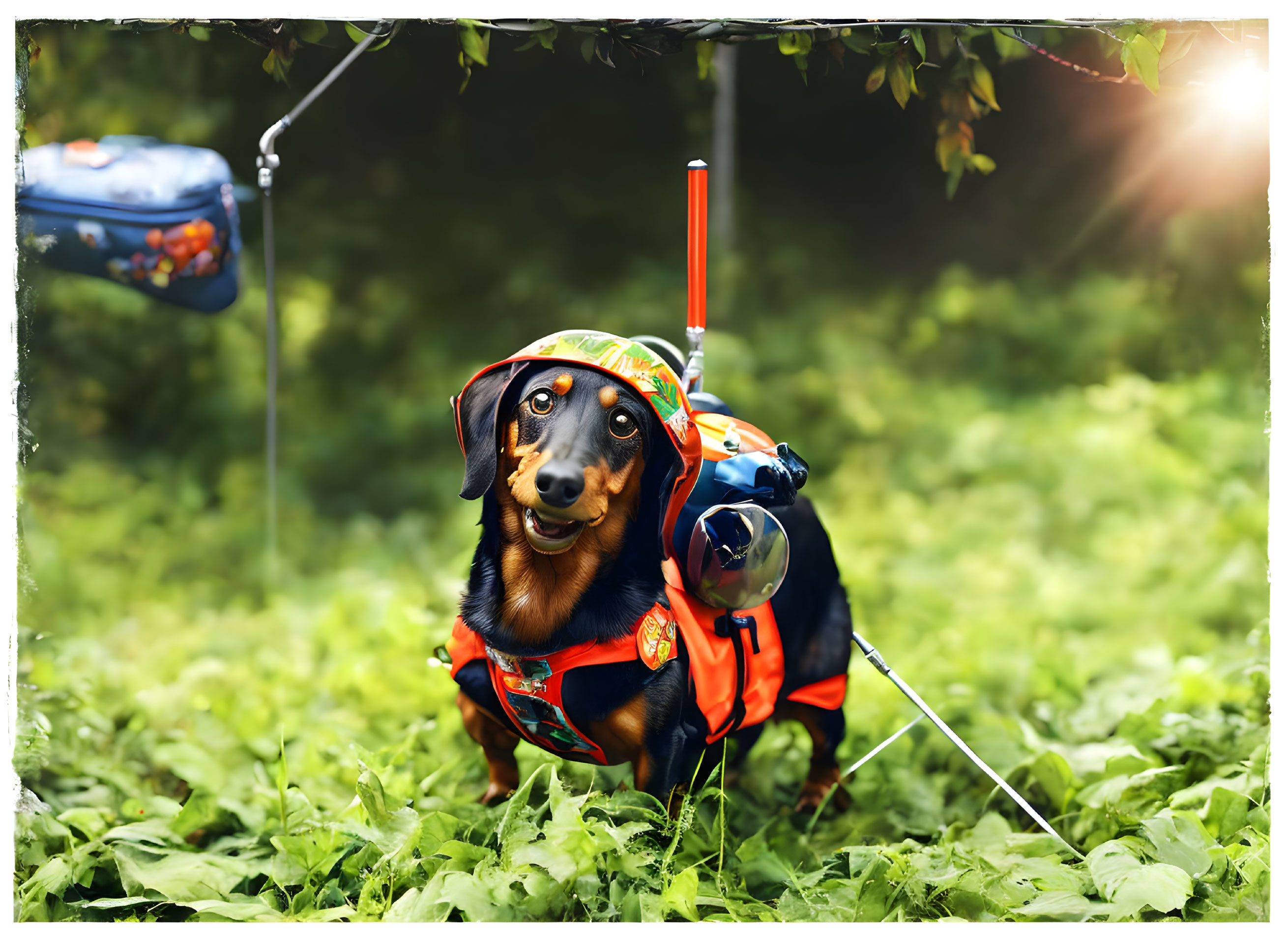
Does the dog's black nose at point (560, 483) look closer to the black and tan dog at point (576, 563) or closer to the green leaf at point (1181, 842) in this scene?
the black and tan dog at point (576, 563)

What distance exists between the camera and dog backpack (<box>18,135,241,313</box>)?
2.42m

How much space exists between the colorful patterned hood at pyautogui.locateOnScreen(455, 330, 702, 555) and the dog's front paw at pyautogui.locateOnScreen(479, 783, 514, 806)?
81cm

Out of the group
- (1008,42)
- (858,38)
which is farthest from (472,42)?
(1008,42)

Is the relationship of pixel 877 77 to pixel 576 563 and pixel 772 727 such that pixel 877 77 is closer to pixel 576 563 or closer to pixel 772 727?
pixel 576 563

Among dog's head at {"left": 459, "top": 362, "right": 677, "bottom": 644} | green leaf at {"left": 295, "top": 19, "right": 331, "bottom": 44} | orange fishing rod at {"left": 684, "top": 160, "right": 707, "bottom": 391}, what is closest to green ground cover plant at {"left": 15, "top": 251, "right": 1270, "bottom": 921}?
dog's head at {"left": 459, "top": 362, "right": 677, "bottom": 644}

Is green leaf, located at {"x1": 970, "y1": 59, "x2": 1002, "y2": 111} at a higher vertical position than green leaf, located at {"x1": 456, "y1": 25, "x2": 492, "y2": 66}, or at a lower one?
lower

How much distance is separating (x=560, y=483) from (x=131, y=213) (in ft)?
4.58

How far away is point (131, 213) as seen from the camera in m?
2.47

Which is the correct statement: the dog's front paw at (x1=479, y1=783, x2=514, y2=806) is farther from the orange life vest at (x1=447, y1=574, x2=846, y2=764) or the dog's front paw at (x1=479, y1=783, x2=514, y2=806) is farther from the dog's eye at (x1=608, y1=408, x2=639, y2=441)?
the dog's eye at (x1=608, y1=408, x2=639, y2=441)

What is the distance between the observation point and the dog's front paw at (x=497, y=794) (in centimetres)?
241

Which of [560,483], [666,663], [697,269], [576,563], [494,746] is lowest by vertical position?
[494,746]

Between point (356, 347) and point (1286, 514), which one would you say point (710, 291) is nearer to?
point (356, 347)

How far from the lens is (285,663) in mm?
3791
